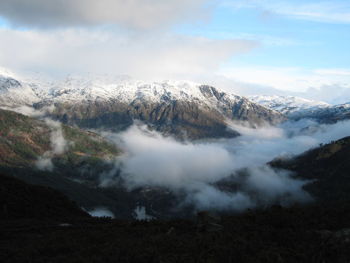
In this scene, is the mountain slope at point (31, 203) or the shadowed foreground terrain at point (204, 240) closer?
the shadowed foreground terrain at point (204, 240)

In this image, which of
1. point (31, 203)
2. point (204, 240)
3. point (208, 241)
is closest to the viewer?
point (208, 241)

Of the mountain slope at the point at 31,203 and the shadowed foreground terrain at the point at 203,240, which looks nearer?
the shadowed foreground terrain at the point at 203,240

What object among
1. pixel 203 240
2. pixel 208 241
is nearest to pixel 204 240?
pixel 203 240

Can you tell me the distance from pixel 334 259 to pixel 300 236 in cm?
597

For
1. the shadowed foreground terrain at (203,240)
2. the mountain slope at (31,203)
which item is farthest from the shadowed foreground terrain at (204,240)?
the mountain slope at (31,203)

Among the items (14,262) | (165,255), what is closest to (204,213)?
(165,255)

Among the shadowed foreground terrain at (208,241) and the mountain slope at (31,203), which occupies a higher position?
the mountain slope at (31,203)

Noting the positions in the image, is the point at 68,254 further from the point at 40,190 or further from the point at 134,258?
the point at 40,190

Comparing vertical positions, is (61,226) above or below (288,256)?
above

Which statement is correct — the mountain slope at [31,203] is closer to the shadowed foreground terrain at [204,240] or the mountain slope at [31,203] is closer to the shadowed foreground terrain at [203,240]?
the shadowed foreground terrain at [204,240]

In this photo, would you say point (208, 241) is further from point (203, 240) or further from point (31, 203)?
point (31, 203)

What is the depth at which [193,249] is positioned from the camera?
95.0 feet

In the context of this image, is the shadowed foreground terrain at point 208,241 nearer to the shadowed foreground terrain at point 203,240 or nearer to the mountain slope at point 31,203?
the shadowed foreground terrain at point 203,240

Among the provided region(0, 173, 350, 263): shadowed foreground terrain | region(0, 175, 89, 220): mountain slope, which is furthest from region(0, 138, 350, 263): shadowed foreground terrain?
region(0, 175, 89, 220): mountain slope
